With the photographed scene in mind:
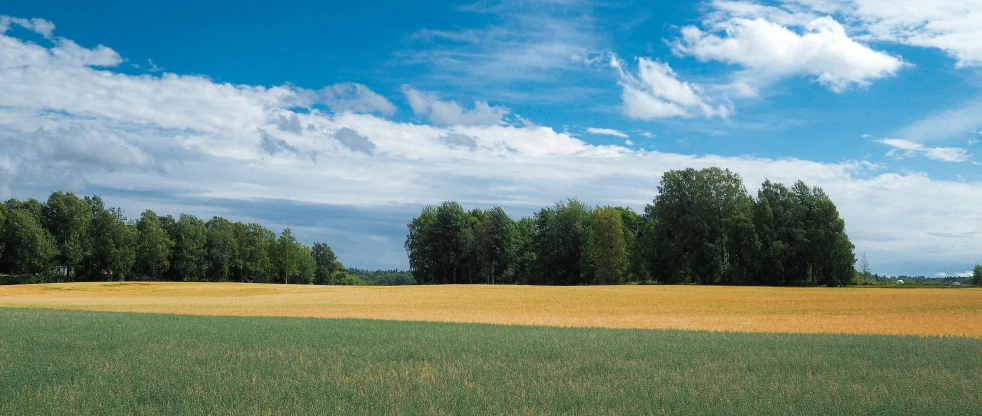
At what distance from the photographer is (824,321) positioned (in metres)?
27.0

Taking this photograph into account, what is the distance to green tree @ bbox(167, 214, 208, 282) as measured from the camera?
3489 inches

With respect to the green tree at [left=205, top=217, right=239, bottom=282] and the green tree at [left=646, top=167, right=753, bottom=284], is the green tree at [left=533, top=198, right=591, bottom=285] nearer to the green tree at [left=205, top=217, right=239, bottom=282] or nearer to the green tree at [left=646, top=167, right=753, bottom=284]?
the green tree at [left=646, top=167, right=753, bottom=284]

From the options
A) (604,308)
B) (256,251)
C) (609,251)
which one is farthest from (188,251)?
(604,308)

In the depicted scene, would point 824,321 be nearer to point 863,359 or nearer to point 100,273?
point 863,359

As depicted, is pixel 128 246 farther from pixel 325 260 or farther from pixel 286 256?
pixel 325 260

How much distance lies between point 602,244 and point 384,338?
5989 cm

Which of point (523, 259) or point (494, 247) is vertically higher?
point (494, 247)

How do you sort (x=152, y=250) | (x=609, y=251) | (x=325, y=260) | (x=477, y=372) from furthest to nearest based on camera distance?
1. (x=325, y=260)
2. (x=152, y=250)
3. (x=609, y=251)
4. (x=477, y=372)

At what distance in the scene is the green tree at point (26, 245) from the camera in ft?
230

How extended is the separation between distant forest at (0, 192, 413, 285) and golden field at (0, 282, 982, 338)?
66.7ft

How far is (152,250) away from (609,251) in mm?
55298

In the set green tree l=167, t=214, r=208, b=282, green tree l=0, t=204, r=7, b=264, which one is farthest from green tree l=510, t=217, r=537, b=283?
green tree l=0, t=204, r=7, b=264

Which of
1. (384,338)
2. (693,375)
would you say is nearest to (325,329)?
(384,338)

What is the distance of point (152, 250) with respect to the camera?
8225 centimetres
